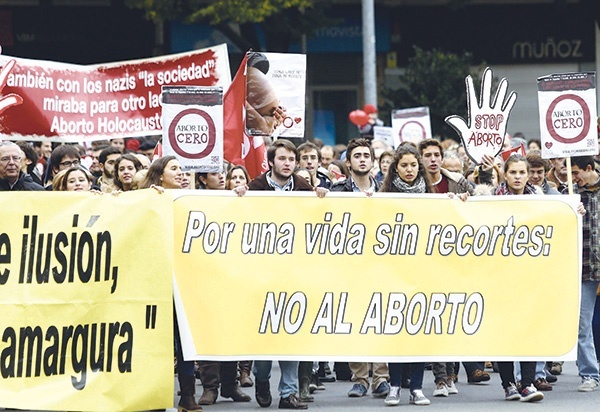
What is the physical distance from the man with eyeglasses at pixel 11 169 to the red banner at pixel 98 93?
7.06 feet

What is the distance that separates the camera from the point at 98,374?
9.17 m

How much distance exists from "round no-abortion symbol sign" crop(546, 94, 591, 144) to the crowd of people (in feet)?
0.90

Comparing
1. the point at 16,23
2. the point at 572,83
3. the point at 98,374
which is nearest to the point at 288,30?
the point at 16,23

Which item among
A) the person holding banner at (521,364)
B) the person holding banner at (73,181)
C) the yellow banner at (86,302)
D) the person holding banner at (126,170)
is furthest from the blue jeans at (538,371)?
the person holding banner at (73,181)

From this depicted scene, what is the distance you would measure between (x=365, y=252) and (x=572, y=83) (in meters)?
2.19

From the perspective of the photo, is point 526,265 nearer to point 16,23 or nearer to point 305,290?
point 305,290

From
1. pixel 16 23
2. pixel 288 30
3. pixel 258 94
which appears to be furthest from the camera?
pixel 16 23

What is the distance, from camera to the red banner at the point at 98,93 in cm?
1330

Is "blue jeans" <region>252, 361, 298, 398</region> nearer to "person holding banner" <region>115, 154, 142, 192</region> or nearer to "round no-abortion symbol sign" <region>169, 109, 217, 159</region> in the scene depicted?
"round no-abortion symbol sign" <region>169, 109, 217, 159</region>

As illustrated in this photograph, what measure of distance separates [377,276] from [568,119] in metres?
2.07

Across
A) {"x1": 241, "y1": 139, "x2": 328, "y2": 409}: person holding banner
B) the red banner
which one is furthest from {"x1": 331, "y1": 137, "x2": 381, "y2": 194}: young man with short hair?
the red banner

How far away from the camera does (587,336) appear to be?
35.4 ft

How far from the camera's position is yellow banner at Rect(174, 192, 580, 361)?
9.81m

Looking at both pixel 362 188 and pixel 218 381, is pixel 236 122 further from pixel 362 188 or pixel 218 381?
pixel 218 381
